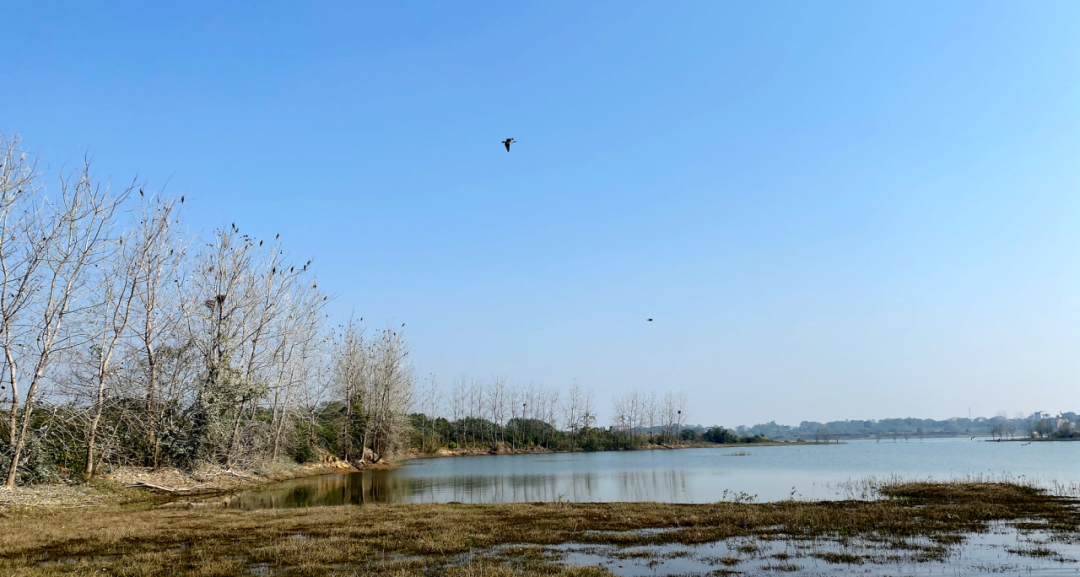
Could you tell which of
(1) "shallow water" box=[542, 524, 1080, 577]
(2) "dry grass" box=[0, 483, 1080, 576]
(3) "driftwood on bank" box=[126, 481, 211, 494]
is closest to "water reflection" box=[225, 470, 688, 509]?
(3) "driftwood on bank" box=[126, 481, 211, 494]

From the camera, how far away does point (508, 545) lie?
11.7 m

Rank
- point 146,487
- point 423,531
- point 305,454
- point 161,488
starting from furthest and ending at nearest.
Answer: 1. point 305,454
2. point 161,488
3. point 146,487
4. point 423,531

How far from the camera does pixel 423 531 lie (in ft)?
43.0

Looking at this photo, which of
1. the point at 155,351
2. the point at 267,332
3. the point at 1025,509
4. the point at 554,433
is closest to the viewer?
the point at 1025,509

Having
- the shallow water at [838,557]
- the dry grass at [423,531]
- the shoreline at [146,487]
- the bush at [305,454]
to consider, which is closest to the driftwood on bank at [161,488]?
the shoreline at [146,487]

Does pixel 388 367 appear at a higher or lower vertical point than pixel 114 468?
higher

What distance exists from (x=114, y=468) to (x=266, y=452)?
1236 cm

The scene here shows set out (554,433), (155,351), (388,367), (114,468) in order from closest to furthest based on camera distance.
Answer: (114,468) < (155,351) < (388,367) < (554,433)

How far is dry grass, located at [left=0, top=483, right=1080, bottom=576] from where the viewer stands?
975cm

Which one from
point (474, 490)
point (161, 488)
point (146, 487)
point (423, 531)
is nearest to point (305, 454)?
point (161, 488)

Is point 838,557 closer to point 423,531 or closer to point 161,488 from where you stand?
point 423,531

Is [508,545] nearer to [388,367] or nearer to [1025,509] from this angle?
[1025,509]

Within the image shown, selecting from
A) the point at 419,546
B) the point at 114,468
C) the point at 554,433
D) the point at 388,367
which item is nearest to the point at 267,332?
the point at 114,468

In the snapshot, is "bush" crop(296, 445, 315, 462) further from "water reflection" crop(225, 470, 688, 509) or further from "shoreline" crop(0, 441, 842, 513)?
"water reflection" crop(225, 470, 688, 509)
